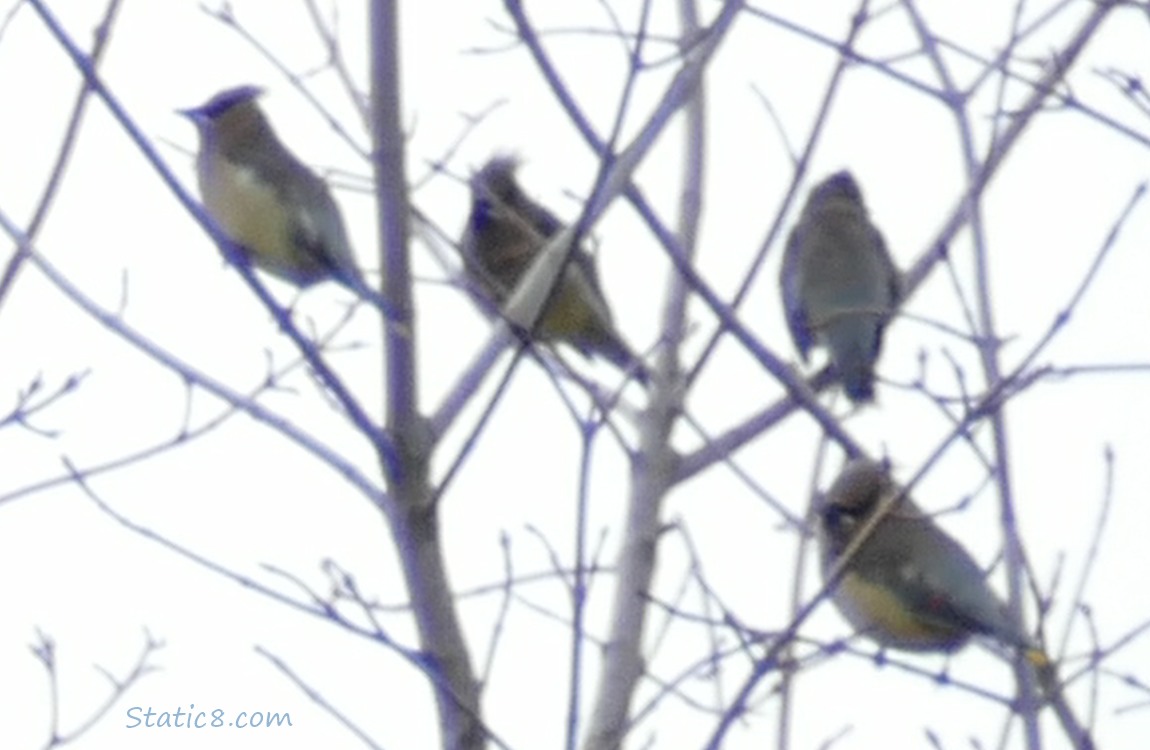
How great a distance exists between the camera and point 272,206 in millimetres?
6602

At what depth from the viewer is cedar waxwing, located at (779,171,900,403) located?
678 centimetres

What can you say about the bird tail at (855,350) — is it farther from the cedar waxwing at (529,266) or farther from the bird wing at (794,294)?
the cedar waxwing at (529,266)

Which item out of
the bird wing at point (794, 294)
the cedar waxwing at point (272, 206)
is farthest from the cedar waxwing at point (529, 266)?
the cedar waxwing at point (272, 206)

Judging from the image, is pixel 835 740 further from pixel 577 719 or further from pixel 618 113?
pixel 618 113

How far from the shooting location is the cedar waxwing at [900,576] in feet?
19.0

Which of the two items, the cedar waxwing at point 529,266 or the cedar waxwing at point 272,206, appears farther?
the cedar waxwing at point 529,266

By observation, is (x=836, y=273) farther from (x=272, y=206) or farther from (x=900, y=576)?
(x=272, y=206)

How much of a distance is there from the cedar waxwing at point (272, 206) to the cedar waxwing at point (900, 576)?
1.43 m

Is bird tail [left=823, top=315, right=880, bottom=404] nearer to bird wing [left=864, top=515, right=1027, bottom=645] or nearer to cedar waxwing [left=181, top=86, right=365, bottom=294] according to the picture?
bird wing [left=864, top=515, right=1027, bottom=645]

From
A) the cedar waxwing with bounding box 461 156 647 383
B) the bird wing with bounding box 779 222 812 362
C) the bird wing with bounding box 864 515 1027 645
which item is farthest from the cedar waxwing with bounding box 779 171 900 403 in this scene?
the bird wing with bounding box 864 515 1027 645

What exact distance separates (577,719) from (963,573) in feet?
8.56

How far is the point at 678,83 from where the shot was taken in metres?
4.26

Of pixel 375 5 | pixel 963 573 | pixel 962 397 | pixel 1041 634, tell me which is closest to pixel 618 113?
pixel 375 5

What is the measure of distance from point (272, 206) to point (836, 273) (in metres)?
1.71
